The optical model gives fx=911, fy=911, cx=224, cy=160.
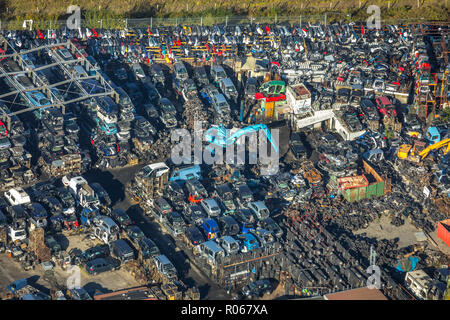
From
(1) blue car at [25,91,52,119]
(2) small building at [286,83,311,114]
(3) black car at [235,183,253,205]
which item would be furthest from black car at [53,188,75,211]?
(2) small building at [286,83,311,114]

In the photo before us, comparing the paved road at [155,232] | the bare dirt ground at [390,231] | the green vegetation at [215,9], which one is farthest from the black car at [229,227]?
the green vegetation at [215,9]

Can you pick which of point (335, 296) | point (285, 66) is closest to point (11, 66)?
point (285, 66)

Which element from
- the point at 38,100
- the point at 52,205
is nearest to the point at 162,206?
the point at 52,205

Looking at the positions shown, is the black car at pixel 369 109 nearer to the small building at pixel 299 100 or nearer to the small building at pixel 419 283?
the small building at pixel 299 100

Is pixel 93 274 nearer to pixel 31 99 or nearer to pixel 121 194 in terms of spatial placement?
pixel 121 194

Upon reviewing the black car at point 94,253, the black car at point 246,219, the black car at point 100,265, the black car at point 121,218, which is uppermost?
the black car at point 121,218

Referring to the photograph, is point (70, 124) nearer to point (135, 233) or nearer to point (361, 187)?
point (135, 233)
